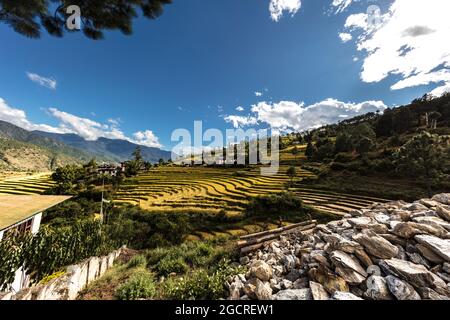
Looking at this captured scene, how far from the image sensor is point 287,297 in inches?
133

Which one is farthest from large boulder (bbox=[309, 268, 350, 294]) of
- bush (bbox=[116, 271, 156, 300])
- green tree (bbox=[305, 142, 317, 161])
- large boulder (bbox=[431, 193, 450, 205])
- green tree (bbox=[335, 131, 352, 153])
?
green tree (bbox=[335, 131, 352, 153])

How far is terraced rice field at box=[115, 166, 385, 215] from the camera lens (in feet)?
85.7

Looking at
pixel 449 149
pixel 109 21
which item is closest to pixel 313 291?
pixel 109 21

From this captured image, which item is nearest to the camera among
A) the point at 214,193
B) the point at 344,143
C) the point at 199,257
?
the point at 199,257

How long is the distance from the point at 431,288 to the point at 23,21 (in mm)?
8777

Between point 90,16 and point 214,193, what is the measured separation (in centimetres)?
3178

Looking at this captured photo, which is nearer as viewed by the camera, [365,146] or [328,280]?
[328,280]

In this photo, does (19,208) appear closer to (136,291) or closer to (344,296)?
(136,291)

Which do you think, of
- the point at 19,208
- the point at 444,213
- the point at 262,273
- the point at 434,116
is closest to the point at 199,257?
the point at 262,273

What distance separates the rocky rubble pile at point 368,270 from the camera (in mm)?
3078

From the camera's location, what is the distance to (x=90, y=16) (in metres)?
4.52

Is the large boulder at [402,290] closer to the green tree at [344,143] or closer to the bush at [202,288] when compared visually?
the bush at [202,288]

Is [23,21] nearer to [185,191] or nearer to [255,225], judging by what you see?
[255,225]

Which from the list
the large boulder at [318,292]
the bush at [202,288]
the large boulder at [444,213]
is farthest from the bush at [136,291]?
the large boulder at [444,213]
